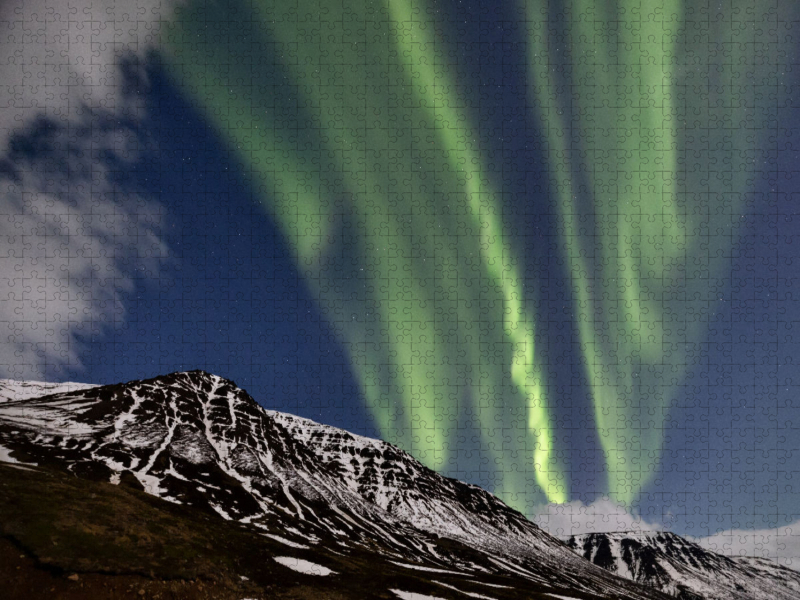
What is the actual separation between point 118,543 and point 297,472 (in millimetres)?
149189

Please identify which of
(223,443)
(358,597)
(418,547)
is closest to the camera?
(358,597)

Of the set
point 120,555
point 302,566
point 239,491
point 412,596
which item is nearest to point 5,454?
point 239,491

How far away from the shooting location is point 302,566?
57906mm

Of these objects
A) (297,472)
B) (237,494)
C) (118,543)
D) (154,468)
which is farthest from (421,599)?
(297,472)

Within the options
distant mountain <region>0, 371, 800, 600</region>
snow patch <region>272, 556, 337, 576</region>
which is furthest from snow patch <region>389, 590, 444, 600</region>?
snow patch <region>272, 556, 337, 576</region>

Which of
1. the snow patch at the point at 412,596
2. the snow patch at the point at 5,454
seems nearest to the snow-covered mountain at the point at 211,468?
the snow patch at the point at 5,454

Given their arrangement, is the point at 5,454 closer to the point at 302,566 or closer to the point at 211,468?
the point at 211,468

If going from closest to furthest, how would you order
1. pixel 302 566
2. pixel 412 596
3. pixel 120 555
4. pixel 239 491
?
pixel 120 555, pixel 412 596, pixel 302 566, pixel 239 491

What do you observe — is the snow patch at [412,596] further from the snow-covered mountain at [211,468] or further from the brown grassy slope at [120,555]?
the snow-covered mountain at [211,468]

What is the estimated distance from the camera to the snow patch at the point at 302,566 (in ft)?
182

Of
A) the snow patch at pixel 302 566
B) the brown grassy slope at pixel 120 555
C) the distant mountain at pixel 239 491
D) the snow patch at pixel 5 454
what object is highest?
the distant mountain at pixel 239 491

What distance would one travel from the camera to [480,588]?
249ft

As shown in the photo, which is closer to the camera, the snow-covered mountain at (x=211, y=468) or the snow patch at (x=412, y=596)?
the snow patch at (x=412, y=596)

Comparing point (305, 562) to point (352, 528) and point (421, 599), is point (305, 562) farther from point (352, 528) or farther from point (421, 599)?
point (352, 528)
